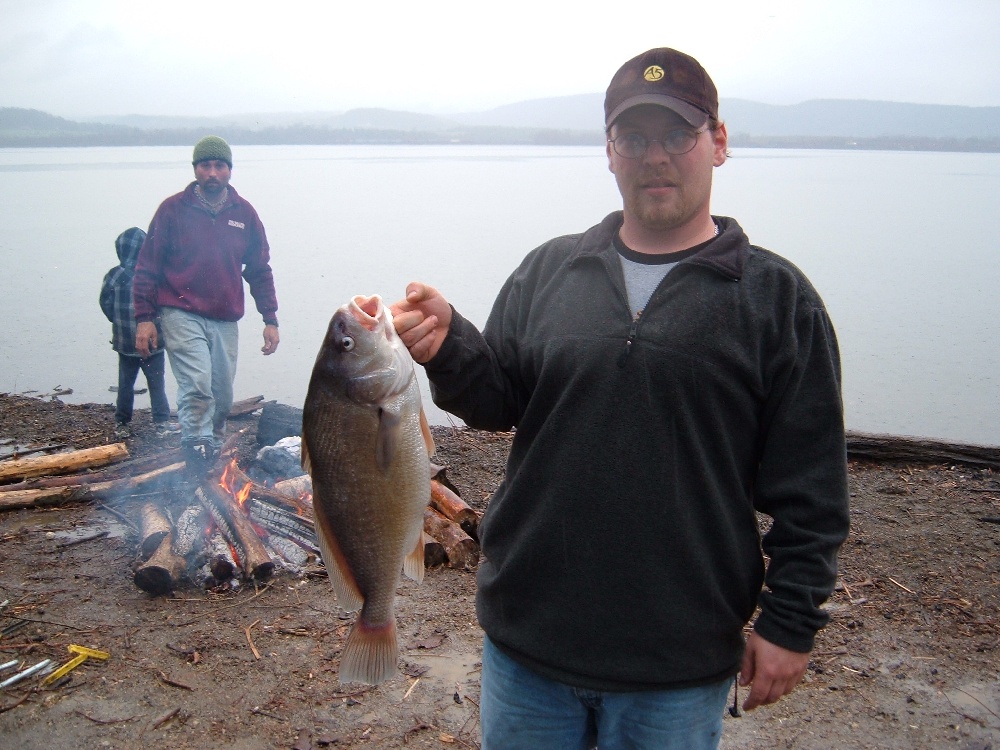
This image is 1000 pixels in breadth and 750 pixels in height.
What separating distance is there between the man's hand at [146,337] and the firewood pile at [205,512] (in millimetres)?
879

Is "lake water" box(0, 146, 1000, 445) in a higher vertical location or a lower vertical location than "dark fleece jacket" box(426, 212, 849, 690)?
lower

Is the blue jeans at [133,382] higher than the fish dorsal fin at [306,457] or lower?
lower

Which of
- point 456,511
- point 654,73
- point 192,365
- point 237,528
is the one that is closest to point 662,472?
point 654,73

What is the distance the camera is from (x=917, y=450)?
721 cm

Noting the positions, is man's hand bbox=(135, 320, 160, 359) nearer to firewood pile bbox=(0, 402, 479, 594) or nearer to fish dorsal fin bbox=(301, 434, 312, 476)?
firewood pile bbox=(0, 402, 479, 594)

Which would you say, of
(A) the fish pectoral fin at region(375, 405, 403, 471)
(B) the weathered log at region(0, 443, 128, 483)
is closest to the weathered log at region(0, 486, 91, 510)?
(B) the weathered log at region(0, 443, 128, 483)

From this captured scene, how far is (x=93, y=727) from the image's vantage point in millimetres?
3631

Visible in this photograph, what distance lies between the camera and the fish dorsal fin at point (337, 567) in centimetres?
220

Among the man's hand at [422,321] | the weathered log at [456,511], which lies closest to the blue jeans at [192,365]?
the weathered log at [456,511]

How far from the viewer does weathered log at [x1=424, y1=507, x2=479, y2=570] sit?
528 cm

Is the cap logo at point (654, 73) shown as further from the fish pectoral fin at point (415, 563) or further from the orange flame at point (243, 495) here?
the orange flame at point (243, 495)

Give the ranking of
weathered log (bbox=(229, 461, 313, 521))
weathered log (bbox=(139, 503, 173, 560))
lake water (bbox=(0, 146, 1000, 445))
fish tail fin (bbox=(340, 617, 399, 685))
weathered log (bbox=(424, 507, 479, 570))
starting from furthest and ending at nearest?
lake water (bbox=(0, 146, 1000, 445))
weathered log (bbox=(229, 461, 313, 521))
weathered log (bbox=(424, 507, 479, 570))
weathered log (bbox=(139, 503, 173, 560))
fish tail fin (bbox=(340, 617, 399, 685))

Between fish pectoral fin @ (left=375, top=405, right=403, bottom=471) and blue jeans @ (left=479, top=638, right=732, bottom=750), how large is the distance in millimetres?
590

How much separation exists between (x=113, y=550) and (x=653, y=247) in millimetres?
4631
